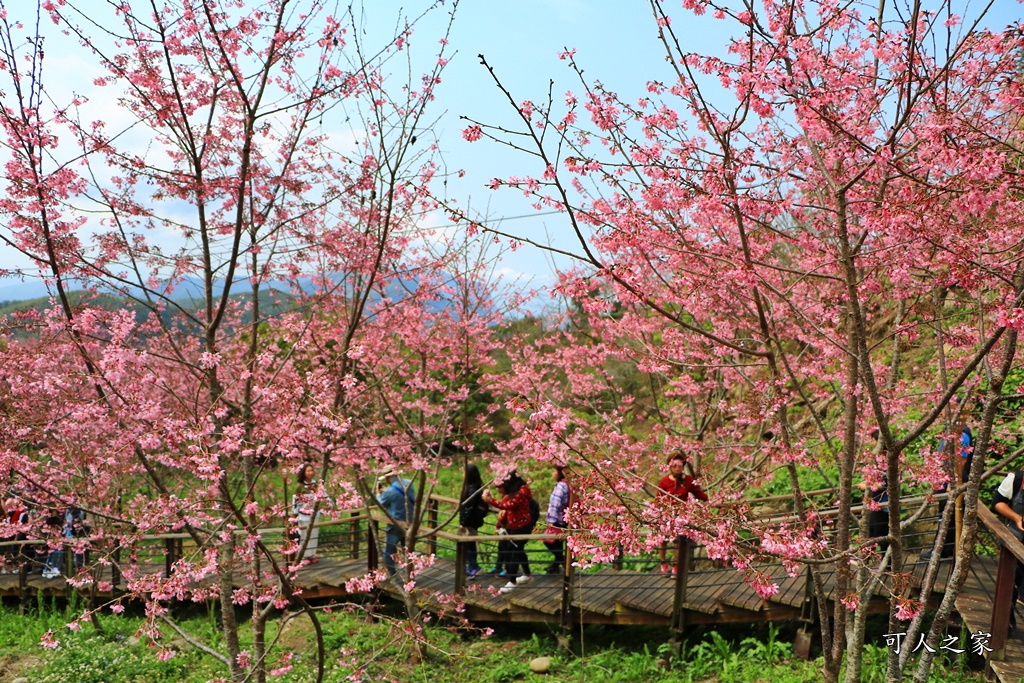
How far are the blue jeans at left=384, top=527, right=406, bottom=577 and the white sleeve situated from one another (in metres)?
5.98

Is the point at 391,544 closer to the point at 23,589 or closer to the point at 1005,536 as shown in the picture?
the point at 1005,536

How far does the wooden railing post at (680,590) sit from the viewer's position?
7.06 metres

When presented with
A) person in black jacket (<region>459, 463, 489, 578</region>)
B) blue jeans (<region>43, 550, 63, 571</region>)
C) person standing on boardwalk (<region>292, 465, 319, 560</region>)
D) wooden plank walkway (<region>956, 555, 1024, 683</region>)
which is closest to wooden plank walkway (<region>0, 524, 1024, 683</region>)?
wooden plank walkway (<region>956, 555, 1024, 683</region>)

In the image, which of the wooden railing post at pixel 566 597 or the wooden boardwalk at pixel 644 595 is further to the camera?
the wooden railing post at pixel 566 597

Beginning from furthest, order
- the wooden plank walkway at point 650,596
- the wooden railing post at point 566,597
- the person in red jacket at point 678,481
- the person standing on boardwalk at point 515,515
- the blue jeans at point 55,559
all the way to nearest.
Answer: the blue jeans at point 55,559
the person standing on boardwalk at point 515,515
the wooden railing post at point 566,597
the person in red jacket at point 678,481
the wooden plank walkway at point 650,596

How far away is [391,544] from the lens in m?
8.94

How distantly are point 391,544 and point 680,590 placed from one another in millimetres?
3567

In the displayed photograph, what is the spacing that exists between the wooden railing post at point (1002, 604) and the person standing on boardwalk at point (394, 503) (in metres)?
5.54

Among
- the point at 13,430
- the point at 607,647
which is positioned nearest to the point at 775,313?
the point at 607,647

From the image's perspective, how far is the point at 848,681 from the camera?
14.8ft

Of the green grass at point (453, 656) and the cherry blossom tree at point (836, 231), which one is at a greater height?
the cherry blossom tree at point (836, 231)

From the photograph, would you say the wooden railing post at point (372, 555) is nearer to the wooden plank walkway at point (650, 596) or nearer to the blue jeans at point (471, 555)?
the wooden plank walkway at point (650, 596)

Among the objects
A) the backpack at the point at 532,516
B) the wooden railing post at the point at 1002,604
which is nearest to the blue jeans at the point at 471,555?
the backpack at the point at 532,516

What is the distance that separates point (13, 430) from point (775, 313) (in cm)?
786
